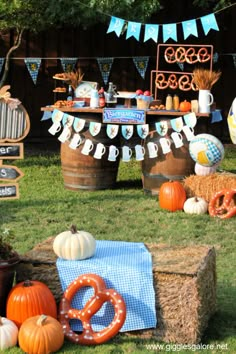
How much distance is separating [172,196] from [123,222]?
867 millimetres

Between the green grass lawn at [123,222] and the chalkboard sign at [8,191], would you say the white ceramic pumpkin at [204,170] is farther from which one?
the chalkboard sign at [8,191]

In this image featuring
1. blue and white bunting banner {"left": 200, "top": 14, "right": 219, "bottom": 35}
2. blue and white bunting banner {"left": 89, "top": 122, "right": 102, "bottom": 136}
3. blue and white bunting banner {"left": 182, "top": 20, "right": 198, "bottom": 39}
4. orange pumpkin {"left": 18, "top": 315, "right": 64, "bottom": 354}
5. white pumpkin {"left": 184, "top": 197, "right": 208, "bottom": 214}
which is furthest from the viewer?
blue and white bunting banner {"left": 89, "top": 122, "right": 102, "bottom": 136}

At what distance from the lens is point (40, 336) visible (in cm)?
464

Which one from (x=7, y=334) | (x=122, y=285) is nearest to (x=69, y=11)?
(x=122, y=285)

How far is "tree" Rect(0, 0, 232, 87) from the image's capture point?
10.5 metres

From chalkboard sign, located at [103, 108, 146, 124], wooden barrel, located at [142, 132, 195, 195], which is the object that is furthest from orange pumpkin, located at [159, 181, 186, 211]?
chalkboard sign, located at [103, 108, 146, 124]

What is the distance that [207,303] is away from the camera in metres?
5.21

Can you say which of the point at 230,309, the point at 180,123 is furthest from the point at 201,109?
the point at 230,309

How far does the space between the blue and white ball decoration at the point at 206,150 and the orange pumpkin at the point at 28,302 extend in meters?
4.78

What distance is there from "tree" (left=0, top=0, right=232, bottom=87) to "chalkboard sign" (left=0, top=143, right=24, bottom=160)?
548 centimetres

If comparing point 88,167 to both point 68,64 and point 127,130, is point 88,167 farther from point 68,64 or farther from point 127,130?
point 68,64

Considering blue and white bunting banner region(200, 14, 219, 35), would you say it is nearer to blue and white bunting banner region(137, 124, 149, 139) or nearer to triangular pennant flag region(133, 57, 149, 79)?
blue and white bunting banner region(137, 124, 149, 139)

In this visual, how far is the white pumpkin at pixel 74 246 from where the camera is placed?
4984 mm

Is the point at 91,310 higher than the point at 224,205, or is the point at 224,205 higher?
the point at 91,310
